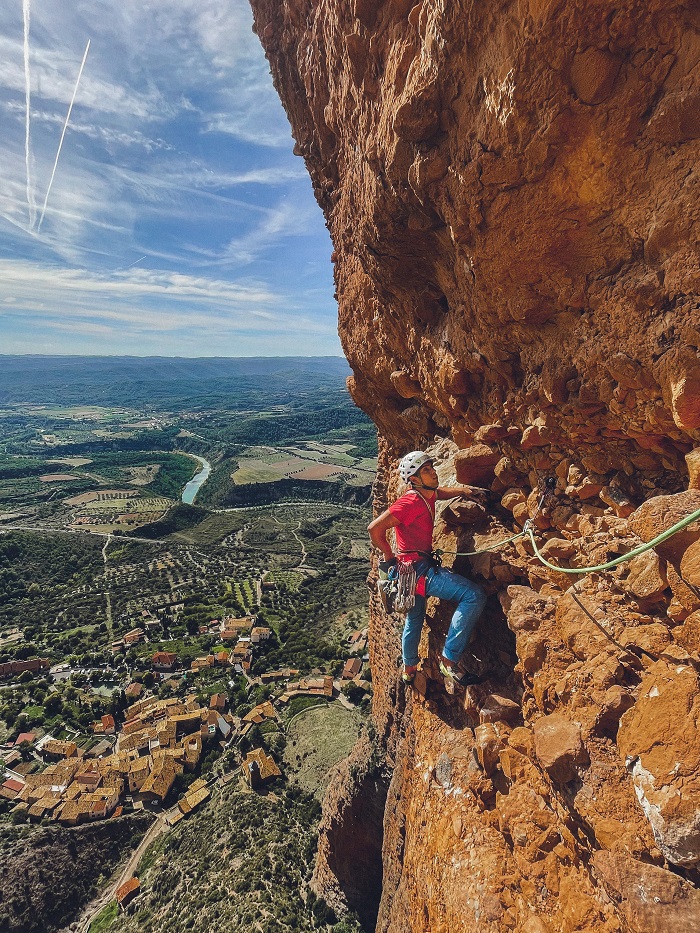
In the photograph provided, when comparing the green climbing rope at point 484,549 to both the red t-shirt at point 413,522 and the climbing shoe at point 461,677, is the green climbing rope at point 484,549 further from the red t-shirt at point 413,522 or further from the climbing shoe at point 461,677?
the climbing shoe at point 461,677

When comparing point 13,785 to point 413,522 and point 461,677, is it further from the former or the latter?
point 413,522

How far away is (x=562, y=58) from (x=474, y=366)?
10.2 feet

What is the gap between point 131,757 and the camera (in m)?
27.2

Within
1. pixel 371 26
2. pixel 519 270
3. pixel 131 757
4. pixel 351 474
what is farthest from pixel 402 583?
pixel 351 474

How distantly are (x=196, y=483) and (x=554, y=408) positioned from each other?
136 m

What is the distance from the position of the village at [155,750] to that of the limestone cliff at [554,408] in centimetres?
2247

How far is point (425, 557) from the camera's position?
577 centimetres

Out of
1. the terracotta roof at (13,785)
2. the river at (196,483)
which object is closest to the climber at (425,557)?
the terracotta roof at (13,785)

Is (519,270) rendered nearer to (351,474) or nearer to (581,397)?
(581,397)

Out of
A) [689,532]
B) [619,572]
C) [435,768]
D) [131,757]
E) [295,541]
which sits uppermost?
[689,532]

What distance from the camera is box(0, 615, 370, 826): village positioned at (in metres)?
23.7

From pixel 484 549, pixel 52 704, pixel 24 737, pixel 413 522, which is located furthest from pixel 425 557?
pixel 52 704

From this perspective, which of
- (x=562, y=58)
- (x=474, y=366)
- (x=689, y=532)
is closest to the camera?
(x=689, y=532)

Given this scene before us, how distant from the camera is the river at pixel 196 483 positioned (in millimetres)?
117131
